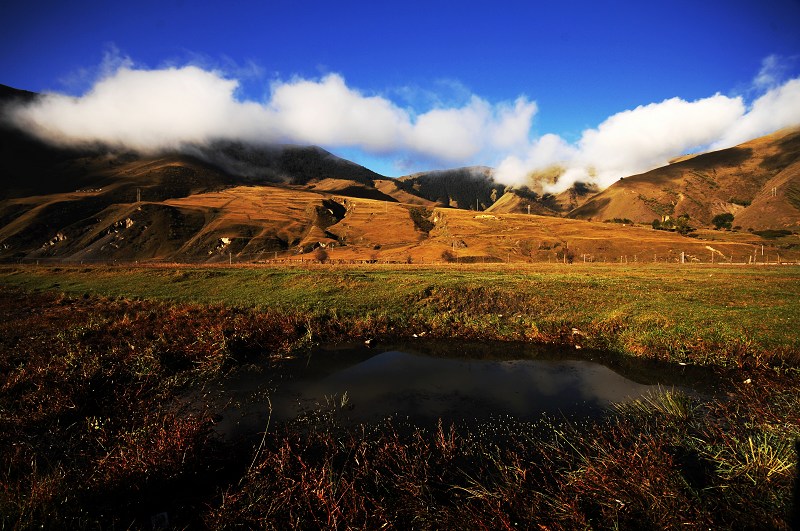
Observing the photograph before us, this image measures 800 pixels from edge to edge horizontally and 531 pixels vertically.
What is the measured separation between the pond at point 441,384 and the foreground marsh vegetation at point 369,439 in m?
1.06

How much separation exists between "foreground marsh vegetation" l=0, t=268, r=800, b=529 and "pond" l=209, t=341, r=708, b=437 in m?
1.06

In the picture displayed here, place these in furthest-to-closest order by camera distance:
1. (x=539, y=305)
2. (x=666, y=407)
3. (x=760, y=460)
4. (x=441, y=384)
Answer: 1. (x=539, y=305)
2. (x=441, y=384)
3. (x=666, y=407)
4. (x=760, y=460)

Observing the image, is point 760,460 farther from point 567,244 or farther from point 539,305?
point 567,244

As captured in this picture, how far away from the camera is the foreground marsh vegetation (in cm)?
671

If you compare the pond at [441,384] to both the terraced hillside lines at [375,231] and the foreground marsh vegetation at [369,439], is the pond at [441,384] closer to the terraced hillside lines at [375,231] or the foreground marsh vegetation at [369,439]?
the foreground marsh vegetation at [369,439]

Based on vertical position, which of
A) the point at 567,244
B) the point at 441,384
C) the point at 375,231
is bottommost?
the point at 441,384

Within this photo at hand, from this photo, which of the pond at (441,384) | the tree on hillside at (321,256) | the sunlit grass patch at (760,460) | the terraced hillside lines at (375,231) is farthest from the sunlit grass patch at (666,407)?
the terraced hillside lines at (375,231)

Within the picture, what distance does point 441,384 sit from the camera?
610 inches

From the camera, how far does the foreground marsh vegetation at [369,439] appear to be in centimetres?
671

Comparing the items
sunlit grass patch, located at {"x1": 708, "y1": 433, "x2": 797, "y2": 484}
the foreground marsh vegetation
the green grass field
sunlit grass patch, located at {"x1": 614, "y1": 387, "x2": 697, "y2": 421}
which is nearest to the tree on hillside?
the green grass field

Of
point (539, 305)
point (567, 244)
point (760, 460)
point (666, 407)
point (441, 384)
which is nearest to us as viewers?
point (760, 460)

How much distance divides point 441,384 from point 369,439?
5.49 meters

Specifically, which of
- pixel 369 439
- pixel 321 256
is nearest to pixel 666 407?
pixel 369 439

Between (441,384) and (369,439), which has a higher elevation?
(369,439)
